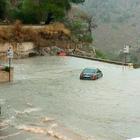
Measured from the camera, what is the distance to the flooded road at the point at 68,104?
31688 mm

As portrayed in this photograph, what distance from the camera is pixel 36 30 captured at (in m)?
72.1

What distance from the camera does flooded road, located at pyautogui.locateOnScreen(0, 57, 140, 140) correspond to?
31688 millimetres

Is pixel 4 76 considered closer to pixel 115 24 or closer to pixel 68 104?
pixel 68 104

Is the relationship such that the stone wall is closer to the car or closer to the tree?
the car

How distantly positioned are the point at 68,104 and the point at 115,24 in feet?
330

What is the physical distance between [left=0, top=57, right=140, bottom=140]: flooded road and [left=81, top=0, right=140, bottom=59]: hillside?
6280 cm

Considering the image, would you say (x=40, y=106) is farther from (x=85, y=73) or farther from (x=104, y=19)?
(x=104, y=19)

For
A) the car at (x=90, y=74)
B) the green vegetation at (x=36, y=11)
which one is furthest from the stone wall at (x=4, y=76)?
the green vegetation at (x=36, y=11)

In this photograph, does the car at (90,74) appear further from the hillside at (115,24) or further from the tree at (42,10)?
the hillside at (115,24)

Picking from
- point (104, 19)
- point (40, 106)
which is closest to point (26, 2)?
point (40, 106)

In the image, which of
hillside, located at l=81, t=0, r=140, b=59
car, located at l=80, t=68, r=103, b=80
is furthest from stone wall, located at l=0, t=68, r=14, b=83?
hillside, located at l=81, t=0, r=140, b=59

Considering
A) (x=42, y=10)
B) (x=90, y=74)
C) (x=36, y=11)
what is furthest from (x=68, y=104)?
(x=36, y=11)

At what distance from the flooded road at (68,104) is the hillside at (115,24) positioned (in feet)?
206

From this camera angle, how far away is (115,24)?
138500mm
